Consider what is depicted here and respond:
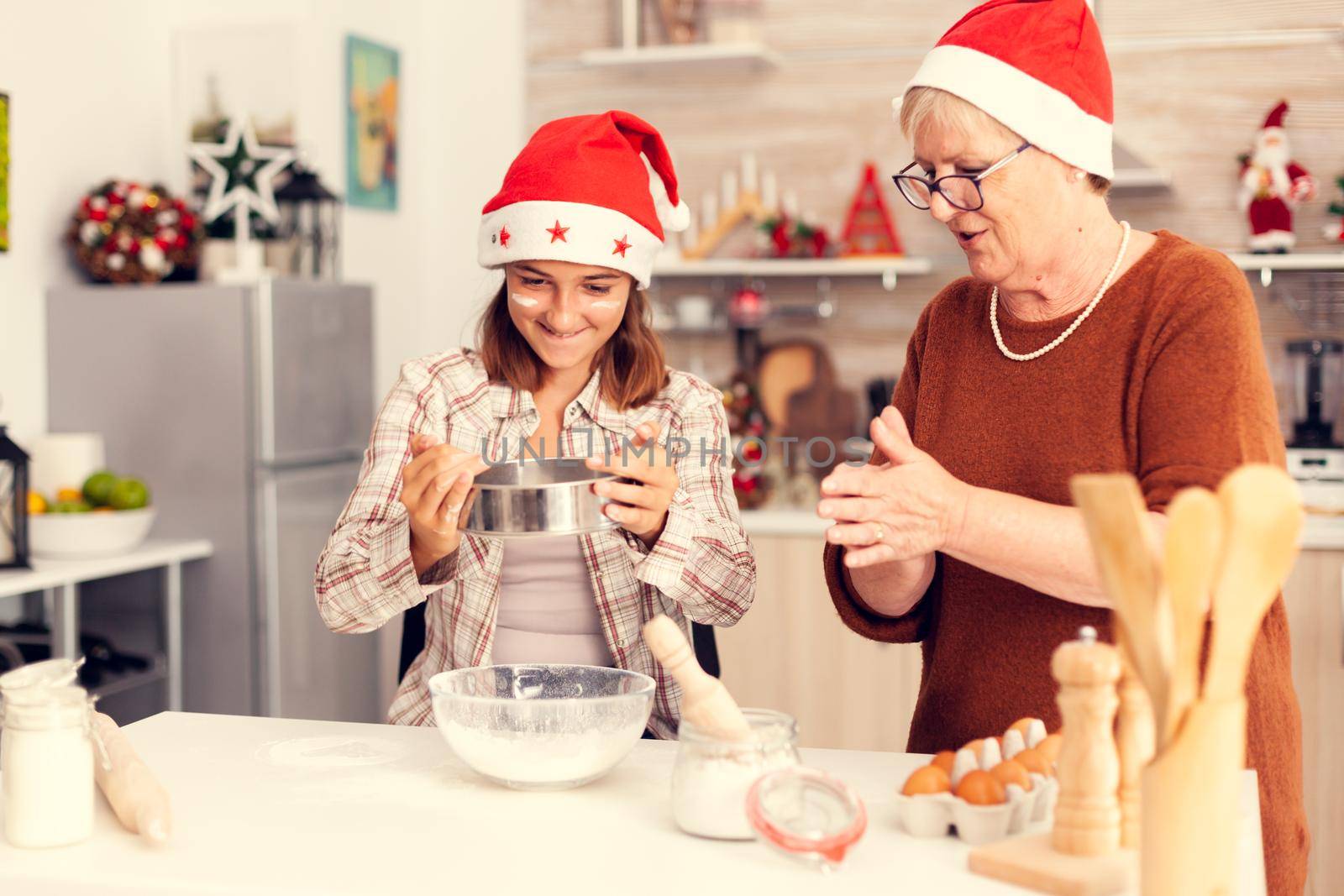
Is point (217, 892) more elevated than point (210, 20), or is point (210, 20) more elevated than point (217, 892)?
point (210, 20)

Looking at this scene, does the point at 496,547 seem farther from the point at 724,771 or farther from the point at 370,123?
the point at 370,123

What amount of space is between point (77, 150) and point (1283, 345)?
3126mm

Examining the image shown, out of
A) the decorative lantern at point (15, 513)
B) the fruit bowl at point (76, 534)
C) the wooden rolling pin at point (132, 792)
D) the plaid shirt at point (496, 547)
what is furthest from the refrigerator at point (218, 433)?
the wooden rolling pin at point (132, 792)

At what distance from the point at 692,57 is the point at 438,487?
269 centimetres

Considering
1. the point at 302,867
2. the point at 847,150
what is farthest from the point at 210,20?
the point at 302,867

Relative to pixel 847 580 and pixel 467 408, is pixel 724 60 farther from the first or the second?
pixel 847 580

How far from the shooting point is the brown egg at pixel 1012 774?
113 cm

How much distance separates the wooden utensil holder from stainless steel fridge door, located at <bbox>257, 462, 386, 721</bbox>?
2.55 m

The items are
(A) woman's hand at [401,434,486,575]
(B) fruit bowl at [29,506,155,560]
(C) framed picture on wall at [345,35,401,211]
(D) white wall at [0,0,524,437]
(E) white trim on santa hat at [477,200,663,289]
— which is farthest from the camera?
(C) framed picture on wall at [345,35,401,211]

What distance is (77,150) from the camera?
3414 millimetres

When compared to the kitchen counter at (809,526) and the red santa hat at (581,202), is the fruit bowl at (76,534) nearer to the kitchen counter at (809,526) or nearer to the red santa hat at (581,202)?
the kitchen counter at (809,526)

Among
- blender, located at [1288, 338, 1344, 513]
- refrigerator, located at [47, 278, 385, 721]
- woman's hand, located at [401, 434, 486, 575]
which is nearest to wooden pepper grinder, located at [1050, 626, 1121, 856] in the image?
woman's hand, located at [401, 434, 486, 575]

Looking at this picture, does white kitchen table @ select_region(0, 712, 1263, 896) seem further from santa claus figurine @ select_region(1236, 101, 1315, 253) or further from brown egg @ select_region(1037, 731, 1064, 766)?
santa claus figurine @ select_region(1236, 101, 1315, 253)

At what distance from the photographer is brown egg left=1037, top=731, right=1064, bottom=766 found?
3.84ft
